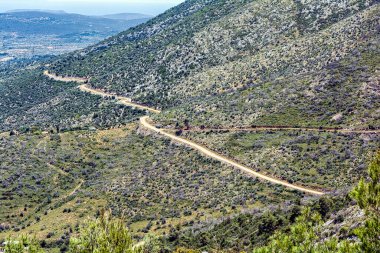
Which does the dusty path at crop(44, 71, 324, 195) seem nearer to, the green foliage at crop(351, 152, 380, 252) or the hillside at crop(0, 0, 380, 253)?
the hillside at crop(0, 0, 380, 253)

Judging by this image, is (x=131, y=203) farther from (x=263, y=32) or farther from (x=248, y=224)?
(x=263, y=32)

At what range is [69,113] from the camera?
104 meters

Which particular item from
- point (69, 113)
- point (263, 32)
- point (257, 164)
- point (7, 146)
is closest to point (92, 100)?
point (69, 113)

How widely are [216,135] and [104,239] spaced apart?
5279 cm

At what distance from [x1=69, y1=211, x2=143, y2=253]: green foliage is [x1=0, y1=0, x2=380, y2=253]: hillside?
35.6ft

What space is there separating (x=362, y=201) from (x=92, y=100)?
308 ft

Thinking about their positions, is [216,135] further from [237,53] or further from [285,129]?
[237,53]

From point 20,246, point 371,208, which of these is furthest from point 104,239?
point 371,208

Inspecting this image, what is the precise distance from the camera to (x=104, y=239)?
18.8m

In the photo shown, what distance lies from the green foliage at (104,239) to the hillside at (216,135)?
10.9 m

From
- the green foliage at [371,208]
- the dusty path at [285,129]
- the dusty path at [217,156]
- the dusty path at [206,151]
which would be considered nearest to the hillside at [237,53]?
the dusty path at [206,151]

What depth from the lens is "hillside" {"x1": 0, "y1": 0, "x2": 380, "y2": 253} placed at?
164 feet

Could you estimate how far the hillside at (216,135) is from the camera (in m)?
49.9

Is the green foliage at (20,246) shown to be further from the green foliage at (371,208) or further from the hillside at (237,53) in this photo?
the hillside at (237,53)
